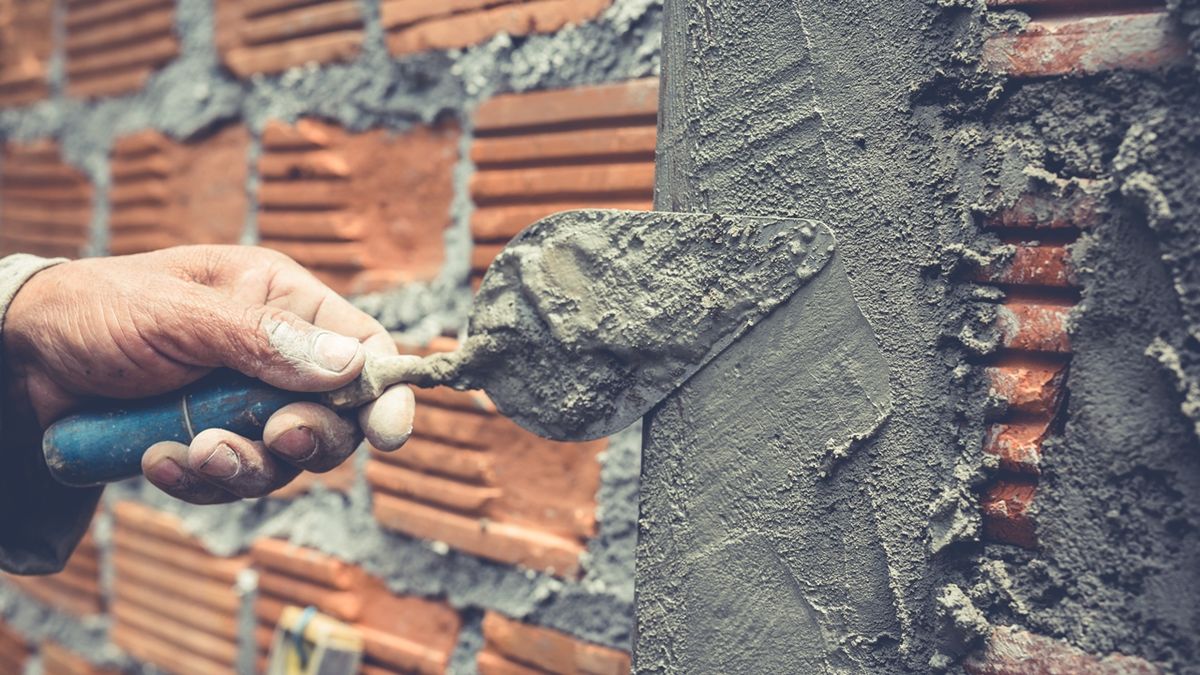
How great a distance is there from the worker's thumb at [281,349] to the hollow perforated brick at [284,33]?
640mm

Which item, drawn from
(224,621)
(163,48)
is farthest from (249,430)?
(163,48)

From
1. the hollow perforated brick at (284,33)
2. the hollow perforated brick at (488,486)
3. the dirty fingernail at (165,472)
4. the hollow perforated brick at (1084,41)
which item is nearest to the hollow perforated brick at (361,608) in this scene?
the hollow perforated brick at (488,486)

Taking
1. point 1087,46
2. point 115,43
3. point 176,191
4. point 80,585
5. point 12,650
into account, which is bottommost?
point 12,650

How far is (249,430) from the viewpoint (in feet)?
2.65

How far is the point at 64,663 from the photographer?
1.75 m

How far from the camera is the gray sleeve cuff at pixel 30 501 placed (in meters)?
0.93

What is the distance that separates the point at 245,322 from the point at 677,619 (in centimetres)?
44

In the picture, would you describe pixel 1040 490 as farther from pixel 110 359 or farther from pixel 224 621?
pixel 224 621

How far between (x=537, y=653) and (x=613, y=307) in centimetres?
57

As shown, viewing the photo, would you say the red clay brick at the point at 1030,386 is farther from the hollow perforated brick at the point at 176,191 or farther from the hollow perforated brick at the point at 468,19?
the hollow perforated brick at the point at 176,191

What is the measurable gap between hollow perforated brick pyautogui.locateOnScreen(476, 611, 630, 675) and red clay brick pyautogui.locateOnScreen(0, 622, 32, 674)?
1246 mm

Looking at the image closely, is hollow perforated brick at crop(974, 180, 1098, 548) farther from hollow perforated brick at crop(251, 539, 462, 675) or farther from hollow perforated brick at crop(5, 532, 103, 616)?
hollow perforated brick at crop(5, 532, 103, 616)

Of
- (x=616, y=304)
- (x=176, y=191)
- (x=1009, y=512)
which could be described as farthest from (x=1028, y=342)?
(x=176, y=191)

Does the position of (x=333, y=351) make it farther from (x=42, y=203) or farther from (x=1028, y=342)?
(x=42, y=203)
